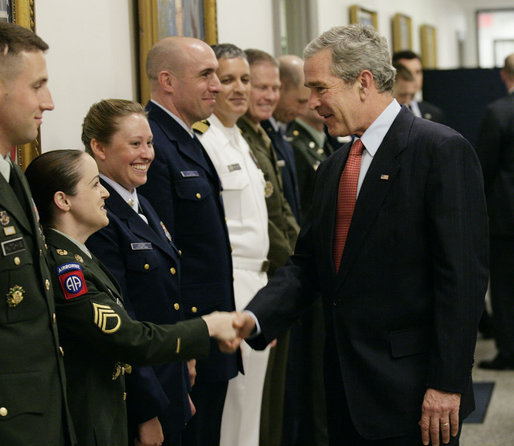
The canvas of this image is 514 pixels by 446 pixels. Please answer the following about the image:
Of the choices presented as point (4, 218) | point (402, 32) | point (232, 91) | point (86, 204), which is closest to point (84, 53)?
point (232, 91)

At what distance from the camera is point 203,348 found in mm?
2324

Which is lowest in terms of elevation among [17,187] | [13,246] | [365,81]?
[13,246]

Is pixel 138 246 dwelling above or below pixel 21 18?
below

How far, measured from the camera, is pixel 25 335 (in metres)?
1.87

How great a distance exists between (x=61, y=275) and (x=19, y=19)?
2.98 ft

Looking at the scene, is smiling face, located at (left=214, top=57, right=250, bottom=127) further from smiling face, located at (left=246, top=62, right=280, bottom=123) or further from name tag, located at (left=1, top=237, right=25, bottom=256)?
name tag, located at (left=1, top=237, right=25, bottom=256)

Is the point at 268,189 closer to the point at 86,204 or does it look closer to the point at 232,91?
the point at 232,91

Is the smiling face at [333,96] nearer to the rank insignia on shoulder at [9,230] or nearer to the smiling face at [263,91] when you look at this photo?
the rank insignia on shoulder at [9,230]

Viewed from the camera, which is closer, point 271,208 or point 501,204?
point 271,208

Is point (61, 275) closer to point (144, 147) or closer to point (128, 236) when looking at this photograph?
point (128, 236)

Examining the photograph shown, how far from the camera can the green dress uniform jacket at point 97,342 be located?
2.12 meters

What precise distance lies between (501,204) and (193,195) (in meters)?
2.95

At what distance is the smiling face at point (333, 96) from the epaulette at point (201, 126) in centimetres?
109

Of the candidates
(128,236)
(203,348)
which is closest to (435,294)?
(203,348)
